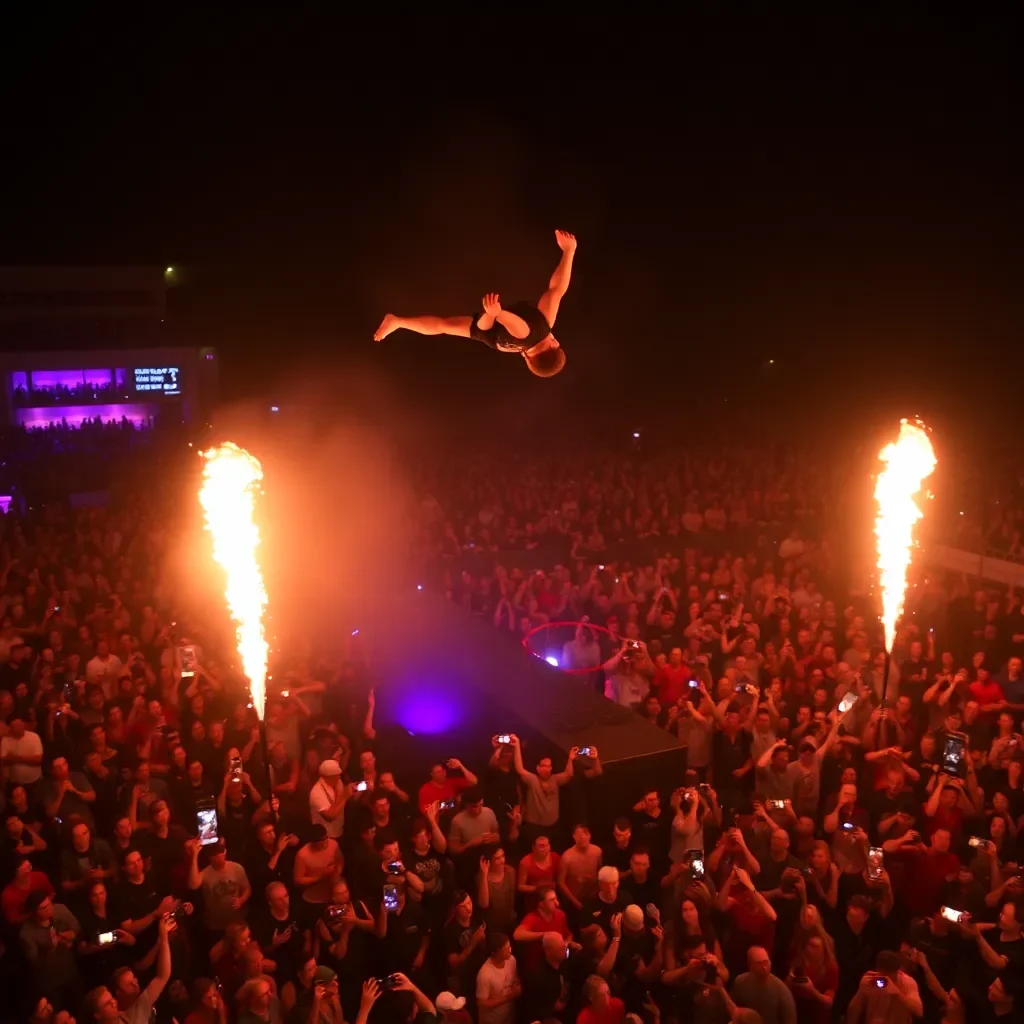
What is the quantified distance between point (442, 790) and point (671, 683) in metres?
2.89

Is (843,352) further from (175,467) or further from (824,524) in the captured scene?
(175,467)

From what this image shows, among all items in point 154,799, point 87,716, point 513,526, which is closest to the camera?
point 154,799

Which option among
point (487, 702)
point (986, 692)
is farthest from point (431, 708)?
point (986, 692)

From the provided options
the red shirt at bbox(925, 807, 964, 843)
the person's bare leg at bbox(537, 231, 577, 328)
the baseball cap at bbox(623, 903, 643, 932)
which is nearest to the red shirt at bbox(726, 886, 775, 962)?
the baseball cap at bbox(623, 903, 643, 932)

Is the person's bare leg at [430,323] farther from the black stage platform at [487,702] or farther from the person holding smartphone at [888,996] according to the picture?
the person holding smartphone at [888,996]

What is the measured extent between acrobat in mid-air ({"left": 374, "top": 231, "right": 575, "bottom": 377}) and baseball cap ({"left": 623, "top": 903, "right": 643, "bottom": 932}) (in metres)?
3.39

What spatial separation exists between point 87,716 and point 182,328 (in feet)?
86.2

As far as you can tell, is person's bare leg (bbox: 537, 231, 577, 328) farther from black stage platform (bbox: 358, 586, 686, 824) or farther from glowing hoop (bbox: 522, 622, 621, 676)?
glowing hoop (bbox: 522, 622, 621, 676)

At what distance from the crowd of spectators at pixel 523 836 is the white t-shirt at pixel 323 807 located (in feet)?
0.07

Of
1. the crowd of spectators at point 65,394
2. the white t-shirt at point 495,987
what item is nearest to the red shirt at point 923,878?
the white t-shirt at point 495,987

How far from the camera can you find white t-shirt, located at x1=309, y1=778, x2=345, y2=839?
7277mm

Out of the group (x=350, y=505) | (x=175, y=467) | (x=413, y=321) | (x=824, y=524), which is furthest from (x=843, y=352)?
(x=413, y=321)

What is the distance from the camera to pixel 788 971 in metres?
6.04

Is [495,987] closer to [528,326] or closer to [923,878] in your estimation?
[923,878]
